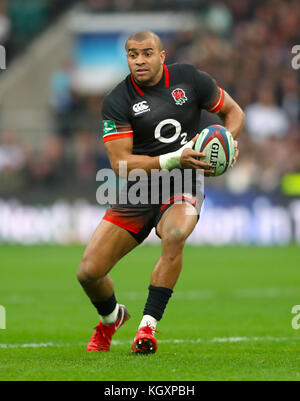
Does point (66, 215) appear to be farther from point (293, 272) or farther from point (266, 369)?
point (266, 369)

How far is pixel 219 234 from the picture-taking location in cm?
1828

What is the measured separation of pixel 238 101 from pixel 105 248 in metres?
13.7

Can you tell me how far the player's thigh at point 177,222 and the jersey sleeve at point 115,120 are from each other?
682 mm

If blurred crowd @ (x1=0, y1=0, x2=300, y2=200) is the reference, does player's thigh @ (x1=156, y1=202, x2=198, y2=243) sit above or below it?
below

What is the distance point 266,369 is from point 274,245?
1248 centimetres

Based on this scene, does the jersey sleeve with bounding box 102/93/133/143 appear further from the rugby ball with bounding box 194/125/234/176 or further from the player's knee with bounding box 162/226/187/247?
the player's knee with bounding box 162/226/187/247

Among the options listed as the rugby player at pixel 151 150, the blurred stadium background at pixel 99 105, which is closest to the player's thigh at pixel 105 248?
the rugby player at pixel 151 150

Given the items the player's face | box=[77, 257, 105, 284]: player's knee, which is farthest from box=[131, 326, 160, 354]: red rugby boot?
the player's face

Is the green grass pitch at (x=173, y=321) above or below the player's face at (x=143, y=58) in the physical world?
below

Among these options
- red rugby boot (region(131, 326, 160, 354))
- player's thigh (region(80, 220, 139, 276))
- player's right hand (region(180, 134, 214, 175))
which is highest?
player's right hand (region(180, 134, 214, 175))

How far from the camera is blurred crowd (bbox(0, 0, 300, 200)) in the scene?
736 inches

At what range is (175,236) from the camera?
639 cm

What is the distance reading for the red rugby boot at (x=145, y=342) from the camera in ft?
20.6

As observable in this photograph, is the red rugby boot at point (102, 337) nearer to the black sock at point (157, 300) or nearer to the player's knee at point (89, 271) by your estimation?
the player's knee at point (89, 271)
